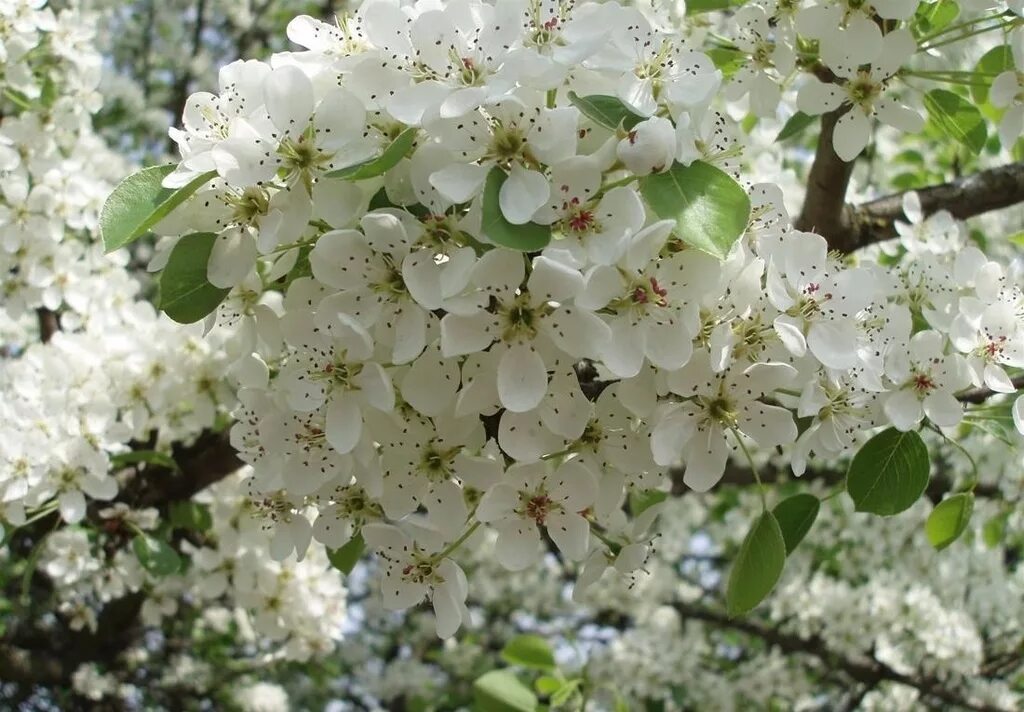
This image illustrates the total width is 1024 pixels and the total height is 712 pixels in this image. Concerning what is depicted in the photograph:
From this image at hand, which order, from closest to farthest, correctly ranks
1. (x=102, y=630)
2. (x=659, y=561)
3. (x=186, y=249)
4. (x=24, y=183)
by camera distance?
(x=186, y=249) → (x=24, y=183) → (x=102, y=630) → (x=659, y=561)

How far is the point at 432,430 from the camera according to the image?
1.47m

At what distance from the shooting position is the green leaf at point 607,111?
132cm

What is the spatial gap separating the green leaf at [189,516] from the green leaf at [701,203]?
195 cm

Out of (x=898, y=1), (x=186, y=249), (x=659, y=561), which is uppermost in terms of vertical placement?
(x=898, y=1)

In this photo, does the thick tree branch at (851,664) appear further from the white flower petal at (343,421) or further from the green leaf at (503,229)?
the green leaf at (503,229)

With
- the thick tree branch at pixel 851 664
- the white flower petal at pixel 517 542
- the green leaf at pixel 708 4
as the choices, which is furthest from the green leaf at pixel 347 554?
the thick tree branch at pixel 851 664

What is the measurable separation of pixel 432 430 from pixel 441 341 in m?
0.21

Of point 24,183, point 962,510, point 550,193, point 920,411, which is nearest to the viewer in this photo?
point 550,193

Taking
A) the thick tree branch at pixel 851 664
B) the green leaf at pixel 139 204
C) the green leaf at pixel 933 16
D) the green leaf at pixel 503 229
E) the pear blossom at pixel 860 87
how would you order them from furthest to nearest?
the thick tree branch at pixel 851 664 < the green leaf at pixel 933 16 < the pear blossom at pixel 860 87 < the green leaf at pixel 139 204 < the green leaf at pixel 503 229

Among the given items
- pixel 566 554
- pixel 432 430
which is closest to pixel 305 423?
pixel 432 430

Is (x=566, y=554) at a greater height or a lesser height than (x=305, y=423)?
lesser

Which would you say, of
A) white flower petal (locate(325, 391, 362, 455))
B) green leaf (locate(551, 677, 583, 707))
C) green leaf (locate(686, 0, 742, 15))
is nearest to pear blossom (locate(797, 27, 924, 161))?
green leaf (locate(686, 0, 742, 15))

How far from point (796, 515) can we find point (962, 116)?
38.6 inches

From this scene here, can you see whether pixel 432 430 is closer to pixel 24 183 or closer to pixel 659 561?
→ pixel 24 183
